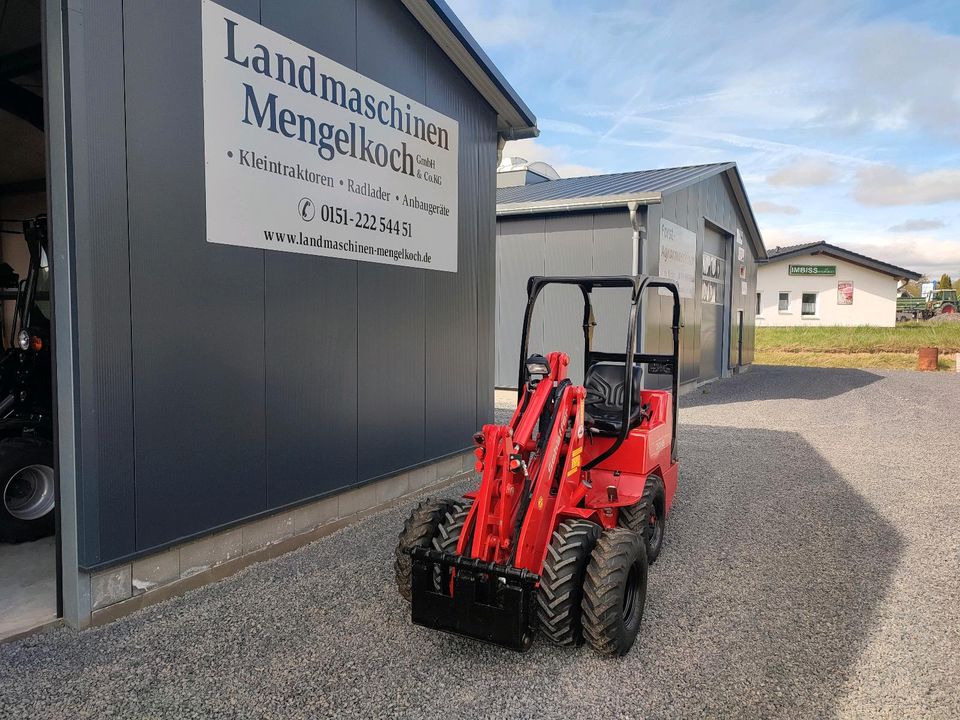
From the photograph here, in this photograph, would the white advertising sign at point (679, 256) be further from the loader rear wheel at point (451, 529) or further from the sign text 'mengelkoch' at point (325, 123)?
the loader rear wheel at point (451, 529)

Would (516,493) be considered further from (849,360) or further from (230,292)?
(849,360)

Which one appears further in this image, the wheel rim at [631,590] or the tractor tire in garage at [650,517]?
the tractor tire in garage at [650,517]

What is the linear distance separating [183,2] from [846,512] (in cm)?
656

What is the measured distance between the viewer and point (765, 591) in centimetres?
421

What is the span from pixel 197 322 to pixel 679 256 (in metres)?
10.9

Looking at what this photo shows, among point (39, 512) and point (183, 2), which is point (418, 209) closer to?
point (183, 2)

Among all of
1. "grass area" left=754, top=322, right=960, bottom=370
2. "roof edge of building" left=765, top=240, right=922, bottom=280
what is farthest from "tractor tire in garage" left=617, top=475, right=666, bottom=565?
"roof edge of building" left=765, top=240, right=922, bottom=280

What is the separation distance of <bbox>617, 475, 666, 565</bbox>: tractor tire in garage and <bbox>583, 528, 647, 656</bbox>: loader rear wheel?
94 centimetres

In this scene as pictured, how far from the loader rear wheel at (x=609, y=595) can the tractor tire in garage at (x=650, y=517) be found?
0.94 metres

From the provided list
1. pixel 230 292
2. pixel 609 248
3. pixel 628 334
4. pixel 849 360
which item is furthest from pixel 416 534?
pixel 849 360

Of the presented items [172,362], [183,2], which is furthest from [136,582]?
[183,2]

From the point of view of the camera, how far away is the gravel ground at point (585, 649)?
2.96 m

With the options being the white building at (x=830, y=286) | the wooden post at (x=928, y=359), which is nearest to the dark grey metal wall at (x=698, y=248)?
the wooden post at (x=928, y=359)

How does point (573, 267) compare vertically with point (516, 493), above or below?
above
